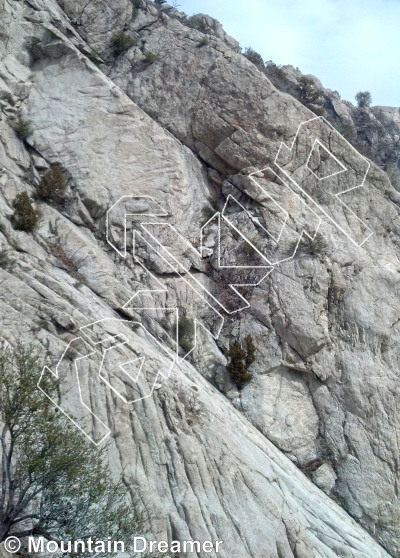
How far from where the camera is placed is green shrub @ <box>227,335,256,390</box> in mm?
15188

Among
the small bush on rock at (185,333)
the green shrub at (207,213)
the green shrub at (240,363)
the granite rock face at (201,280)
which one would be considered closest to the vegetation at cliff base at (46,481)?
the granite rock face at (201,280)

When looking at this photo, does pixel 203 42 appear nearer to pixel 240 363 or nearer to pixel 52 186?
pixel 52 186

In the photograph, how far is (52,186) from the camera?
15805 millimetres

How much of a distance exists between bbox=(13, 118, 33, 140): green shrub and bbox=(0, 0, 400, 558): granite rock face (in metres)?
0.12

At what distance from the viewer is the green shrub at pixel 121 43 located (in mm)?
20500

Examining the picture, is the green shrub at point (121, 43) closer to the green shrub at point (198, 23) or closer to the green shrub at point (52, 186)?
the green shrub at point (198, 23)

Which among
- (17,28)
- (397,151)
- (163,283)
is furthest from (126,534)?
(397,151)

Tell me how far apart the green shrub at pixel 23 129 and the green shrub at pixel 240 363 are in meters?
7.79

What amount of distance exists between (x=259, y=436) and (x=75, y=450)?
5806 millimetres

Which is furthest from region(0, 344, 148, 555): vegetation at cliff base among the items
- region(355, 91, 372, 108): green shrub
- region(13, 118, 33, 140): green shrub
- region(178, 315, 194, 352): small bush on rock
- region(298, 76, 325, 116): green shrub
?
region(355, 91, 372, 108): green shrub

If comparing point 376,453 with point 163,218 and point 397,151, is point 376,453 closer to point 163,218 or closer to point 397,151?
point 163,218

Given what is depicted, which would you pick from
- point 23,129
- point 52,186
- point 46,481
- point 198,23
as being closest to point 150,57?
point 23,129

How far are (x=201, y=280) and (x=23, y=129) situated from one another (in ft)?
20.2
